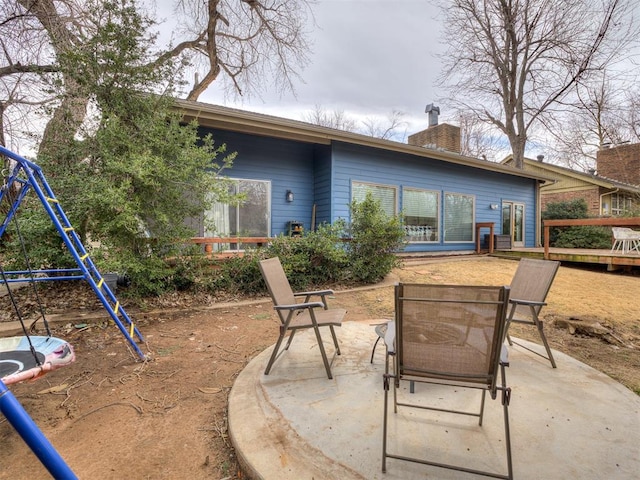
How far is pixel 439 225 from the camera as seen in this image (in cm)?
1002

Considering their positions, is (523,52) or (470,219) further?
(523,52)

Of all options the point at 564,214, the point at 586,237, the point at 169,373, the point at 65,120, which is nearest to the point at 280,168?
the point at 65,120

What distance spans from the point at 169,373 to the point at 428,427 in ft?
6.75

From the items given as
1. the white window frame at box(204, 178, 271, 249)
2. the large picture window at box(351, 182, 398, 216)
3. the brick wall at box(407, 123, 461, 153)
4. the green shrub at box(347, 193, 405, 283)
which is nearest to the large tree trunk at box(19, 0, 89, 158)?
the white window frame at box(204, 178, 271, 249)

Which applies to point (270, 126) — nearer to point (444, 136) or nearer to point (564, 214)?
point (444, 136)

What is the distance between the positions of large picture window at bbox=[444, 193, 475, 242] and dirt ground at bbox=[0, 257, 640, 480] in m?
4.94

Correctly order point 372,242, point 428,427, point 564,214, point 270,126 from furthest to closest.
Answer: point 564,214 → point 270,126 → point 372,242 → point 428,427

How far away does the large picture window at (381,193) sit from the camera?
826cm

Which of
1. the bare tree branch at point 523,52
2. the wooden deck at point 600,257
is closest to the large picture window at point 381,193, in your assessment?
the wooden deck at point 600,257

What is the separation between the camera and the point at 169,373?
2.64 metres

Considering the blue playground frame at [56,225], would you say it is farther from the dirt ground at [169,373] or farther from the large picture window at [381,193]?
the large picture window at [381,193]

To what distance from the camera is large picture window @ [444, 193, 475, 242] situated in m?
10.2

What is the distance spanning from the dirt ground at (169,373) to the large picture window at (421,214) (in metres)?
4.40

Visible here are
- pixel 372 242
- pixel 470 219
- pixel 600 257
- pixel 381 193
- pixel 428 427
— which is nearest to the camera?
pixel 428 427
